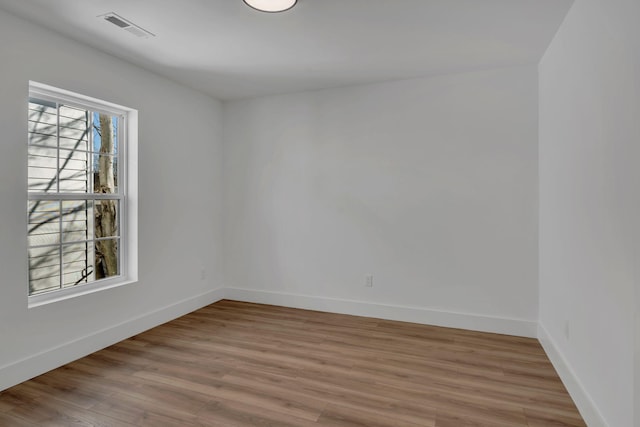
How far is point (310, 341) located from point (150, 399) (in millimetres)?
1395

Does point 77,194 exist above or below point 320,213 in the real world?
above

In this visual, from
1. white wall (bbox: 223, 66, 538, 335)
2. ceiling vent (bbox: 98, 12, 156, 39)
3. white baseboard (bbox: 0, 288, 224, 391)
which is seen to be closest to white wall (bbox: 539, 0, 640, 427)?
white wall (bbox: 223, 66, 538, 335)

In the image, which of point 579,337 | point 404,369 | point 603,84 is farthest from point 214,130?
point 579,337

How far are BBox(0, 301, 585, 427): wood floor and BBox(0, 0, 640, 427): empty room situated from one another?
20mm

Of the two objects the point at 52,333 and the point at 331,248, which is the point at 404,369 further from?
the point at 52,333

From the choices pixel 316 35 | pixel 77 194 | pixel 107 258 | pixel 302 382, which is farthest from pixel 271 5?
pixel 107 258

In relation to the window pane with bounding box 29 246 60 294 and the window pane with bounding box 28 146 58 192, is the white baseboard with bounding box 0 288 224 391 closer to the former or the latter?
the window pane with bounding box 29 246 60 294

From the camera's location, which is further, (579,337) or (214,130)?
(214,130)

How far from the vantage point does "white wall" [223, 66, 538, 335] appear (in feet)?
11.1

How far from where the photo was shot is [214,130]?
14.7 ft

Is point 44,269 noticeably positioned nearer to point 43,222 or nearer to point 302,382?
point 43,222

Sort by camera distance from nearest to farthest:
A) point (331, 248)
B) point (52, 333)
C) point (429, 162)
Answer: point (52, 333)
point (429, 162)
point (331, 248)

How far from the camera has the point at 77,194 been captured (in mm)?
2977

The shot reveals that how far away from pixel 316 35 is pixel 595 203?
2190 mm
